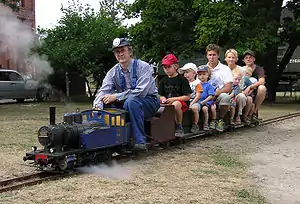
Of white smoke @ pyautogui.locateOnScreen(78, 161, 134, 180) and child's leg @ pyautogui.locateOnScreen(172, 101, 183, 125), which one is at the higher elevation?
child's leg @ pyautogui.locateOnScreen(172, 101, 183, 125)

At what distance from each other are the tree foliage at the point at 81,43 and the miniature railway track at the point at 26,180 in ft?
47.0

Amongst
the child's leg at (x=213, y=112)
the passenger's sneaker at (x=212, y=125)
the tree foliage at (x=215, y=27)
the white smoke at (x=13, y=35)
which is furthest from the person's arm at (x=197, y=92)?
the tree foliage at (x=215, y=27)

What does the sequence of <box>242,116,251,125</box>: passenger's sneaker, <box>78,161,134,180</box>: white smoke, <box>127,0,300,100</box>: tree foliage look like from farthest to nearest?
1. <box>127,0,300,100</box>: tree foliage
2. <box>242,116,251,125</box>: passenger's sneaker
3. <box>78,161,134,180</box>: white smoke

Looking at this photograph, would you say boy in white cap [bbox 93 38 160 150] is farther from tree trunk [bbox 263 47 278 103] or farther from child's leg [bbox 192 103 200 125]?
tree trunk [bbox 263 47 278 103]

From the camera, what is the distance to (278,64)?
69.6 ft

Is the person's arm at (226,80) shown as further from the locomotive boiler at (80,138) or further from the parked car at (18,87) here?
the parked car at (18,87)

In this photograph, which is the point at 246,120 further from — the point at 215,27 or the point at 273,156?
the point at 215,27

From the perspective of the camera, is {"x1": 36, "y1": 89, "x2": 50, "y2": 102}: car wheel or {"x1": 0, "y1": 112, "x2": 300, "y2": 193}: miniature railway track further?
{"x1": 36, "y1": 89, "x2": 50, "y2": 102}: car wheel

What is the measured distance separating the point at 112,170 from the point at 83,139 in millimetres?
584

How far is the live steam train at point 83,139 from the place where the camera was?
215 inches

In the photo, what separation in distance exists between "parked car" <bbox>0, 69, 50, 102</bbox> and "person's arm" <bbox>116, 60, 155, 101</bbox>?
14.5 meters

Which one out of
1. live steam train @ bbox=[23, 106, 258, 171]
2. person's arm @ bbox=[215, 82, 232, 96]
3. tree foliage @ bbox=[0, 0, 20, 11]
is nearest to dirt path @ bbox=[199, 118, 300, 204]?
person's arm @ bbox=[215, 82, 232, 96]

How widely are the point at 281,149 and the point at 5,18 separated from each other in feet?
33.2

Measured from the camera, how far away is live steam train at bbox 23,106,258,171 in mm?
5469
